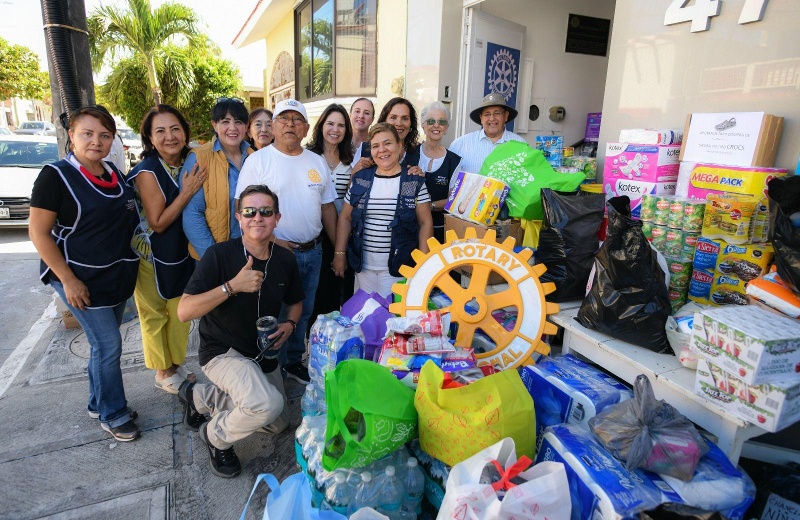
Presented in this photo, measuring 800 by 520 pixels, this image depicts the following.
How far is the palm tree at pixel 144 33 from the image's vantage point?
14594 millimetres

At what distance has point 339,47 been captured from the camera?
882 centimetres

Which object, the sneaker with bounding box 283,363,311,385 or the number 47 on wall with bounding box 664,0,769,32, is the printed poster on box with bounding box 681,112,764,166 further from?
the sneaker with bounding box 283,363,311,385

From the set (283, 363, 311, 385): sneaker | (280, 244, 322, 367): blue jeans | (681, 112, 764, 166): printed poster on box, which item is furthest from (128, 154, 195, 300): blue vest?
(681, 112, 764, 166): printed poster on box

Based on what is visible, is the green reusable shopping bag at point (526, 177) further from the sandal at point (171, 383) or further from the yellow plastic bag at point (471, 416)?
the sandal at point (171, 383)

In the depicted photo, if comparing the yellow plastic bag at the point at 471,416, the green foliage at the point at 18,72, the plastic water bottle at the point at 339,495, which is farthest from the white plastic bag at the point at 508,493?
the green foliage at the point at 18,72

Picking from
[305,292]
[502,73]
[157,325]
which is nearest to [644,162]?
[305,292]

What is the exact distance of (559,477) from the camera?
4.55 feet

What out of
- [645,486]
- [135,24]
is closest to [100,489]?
[645,486]

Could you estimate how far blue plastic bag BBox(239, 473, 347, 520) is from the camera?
1624 millimetres

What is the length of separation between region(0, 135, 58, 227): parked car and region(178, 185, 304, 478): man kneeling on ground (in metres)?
7.12

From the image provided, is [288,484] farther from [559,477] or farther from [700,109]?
[700,109]

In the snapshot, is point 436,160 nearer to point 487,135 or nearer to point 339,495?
point 487,135

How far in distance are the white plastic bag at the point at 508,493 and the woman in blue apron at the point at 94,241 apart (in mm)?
2265

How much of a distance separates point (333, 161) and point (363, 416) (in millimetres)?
2567
